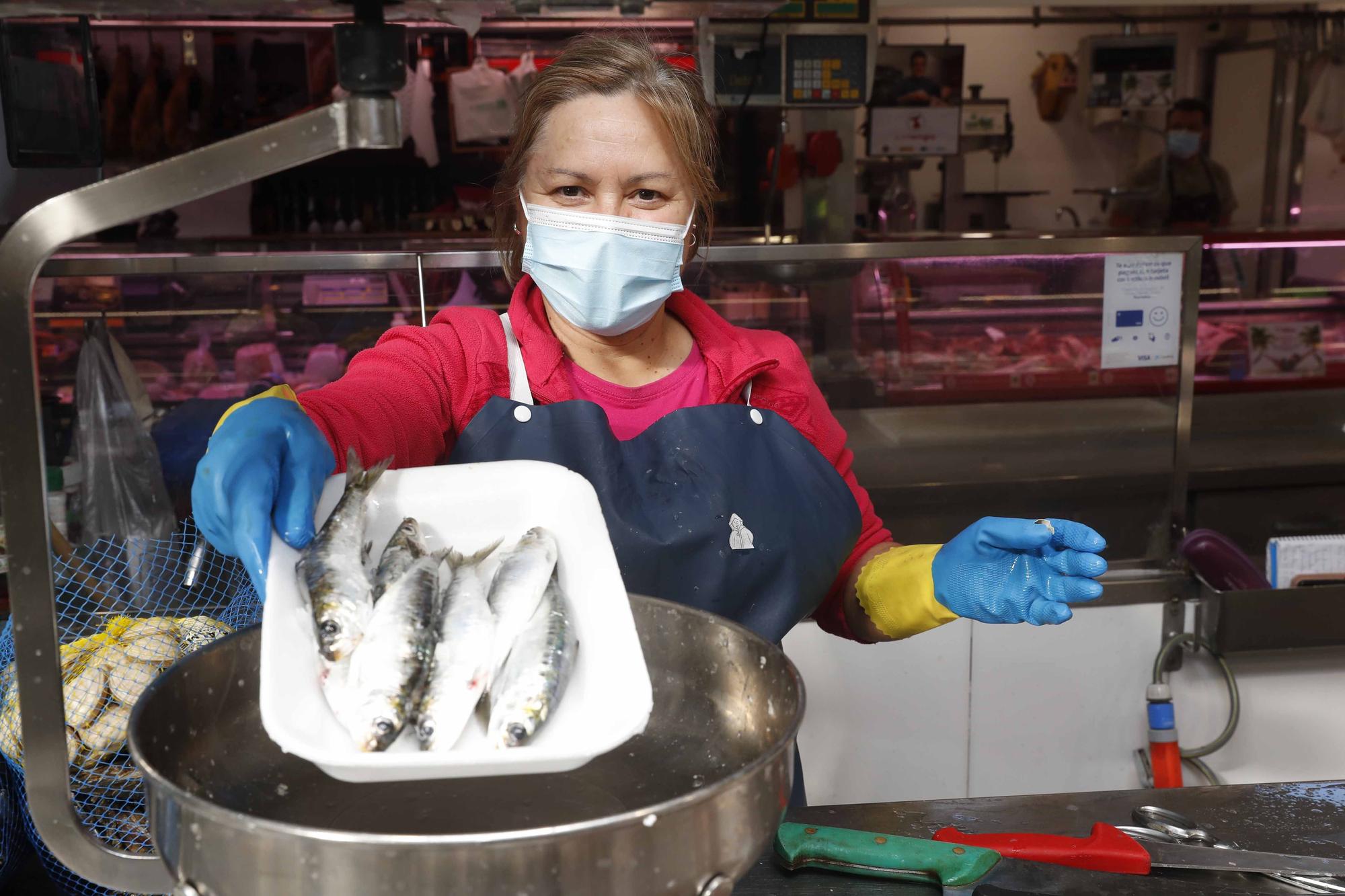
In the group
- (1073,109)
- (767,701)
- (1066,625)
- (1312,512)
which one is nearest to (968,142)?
(1073,109)

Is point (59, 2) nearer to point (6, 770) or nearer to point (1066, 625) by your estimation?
point (6, 770)

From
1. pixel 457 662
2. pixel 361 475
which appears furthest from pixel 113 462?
pixel 457 662

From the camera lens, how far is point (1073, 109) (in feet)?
29.4

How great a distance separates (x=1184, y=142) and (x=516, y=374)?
7427 millimetres

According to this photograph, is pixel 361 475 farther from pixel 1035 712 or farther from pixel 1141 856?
pixel 1035 712

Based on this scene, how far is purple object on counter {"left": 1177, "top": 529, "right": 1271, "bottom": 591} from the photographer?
115 inches

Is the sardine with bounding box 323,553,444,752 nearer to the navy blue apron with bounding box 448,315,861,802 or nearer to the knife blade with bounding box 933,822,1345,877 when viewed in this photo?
the navy blue apron with bounding box 448,315,861,802

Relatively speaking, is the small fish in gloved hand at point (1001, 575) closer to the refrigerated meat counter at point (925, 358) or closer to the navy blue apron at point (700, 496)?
the navy blue apron at point (700, 496)

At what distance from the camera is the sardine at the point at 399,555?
1182 millimetres

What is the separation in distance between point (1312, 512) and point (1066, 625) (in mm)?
1545

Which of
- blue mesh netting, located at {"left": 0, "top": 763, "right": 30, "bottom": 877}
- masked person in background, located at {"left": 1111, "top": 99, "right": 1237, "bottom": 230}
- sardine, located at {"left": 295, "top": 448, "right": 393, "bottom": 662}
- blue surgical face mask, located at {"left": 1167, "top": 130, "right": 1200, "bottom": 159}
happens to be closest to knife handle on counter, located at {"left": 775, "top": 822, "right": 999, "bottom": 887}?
sardine, located at {"left": 295, "top": 448, "right": 393, "bottom": 662}

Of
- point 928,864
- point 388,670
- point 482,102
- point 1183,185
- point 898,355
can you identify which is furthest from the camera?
point 1183,185

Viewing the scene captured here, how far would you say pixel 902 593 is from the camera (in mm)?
1707

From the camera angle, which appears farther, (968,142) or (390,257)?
(968,142)
